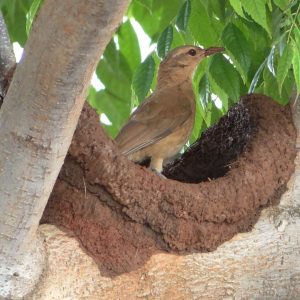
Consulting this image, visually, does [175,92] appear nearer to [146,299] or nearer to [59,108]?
[146,299]

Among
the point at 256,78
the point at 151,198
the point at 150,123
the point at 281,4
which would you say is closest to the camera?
the point at 151,198

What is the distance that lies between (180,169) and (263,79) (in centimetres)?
82

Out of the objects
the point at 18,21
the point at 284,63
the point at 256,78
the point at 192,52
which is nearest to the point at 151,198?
the point at 284,63

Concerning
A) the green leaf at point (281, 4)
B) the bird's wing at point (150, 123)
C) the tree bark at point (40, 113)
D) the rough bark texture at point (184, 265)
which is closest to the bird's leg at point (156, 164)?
the bird's wing at point (150, 123)

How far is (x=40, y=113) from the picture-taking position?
10.8 feet

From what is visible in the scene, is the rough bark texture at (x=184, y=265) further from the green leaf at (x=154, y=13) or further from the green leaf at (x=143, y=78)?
the green leaf at (x=154, y=13)

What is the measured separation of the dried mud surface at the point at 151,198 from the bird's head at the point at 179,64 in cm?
114

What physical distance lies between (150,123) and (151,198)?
4.93 feet

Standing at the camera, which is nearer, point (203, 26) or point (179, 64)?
point (203, 26)

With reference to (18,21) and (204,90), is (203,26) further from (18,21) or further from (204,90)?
(18,21)

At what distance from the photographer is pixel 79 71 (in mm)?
3150

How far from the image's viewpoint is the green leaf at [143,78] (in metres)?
5.01

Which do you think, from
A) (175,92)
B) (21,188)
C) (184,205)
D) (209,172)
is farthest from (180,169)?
(21,188)

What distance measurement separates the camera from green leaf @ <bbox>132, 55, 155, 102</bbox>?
16.4 ft
